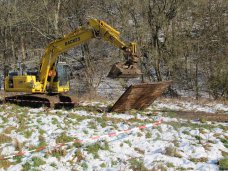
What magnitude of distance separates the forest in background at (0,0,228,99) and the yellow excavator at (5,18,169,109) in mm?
9554

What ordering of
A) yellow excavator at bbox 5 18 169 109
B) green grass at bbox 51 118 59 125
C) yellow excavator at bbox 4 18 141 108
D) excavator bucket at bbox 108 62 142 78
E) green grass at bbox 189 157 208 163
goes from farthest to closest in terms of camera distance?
1. yellow excavator at bbox 4 18 141 108
2. yellow excavator at bbox 5 18 169 109
3. excavator bucket at bbox 108 62 142 78
4. green grass at bbox 51 118 59 125
5. green grass at bbox 189 157 208 163

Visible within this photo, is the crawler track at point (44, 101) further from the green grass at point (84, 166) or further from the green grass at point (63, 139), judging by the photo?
the green grass at point (84, 166)

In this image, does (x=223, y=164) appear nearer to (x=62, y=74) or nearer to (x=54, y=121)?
(x=54, y=121)

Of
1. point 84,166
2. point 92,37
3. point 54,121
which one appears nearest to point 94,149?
point 84,166

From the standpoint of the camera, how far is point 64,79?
51.1 feet

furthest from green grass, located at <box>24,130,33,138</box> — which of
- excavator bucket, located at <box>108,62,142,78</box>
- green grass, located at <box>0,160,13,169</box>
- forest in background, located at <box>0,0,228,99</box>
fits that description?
forest in background, located at <box>0,0,228,99</box>

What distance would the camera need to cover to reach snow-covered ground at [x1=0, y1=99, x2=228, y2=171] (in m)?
7.67

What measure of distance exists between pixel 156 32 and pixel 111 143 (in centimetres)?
1796

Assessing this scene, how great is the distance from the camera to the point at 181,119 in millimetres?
11484

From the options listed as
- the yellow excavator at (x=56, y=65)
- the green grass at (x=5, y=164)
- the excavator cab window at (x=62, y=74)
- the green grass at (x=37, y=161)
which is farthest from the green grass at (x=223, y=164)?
the excavator cab window at (x=62, y=74)

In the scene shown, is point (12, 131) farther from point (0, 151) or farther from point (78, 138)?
point (78, 138)

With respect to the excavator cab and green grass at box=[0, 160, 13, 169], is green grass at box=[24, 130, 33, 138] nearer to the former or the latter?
green grass at box=[0, 160, 13, 169]

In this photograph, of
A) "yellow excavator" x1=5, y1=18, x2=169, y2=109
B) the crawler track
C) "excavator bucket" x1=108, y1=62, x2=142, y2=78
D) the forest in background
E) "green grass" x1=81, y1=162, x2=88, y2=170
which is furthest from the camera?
the forest in background

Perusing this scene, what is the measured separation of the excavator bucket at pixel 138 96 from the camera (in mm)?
12164
